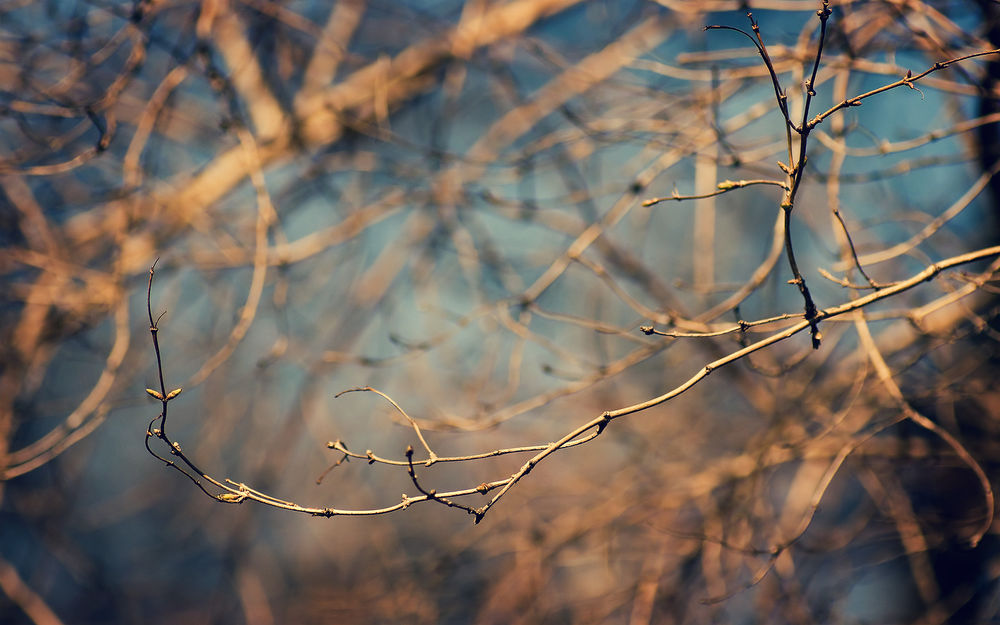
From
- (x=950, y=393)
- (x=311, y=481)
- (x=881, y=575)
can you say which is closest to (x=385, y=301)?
(x=311, y=481)

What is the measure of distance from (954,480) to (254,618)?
140 inches

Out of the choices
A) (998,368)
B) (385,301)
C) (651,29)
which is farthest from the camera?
(385,301)

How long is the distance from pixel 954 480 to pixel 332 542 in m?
3.60

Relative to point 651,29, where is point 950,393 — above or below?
below

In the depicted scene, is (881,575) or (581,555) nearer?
(581,555)

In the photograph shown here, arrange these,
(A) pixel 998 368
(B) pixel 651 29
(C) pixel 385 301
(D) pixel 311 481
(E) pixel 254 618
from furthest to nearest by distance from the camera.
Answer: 1. (D) pixel 311 481
2. (C) pixel 385 301
3. (E) pixel 254 618
4. (B) pixel 651 29
5. (A) pixel 998 368

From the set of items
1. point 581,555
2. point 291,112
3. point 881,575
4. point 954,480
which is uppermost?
point 291,112

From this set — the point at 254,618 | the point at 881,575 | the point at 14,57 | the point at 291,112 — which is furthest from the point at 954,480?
the point at 14,57

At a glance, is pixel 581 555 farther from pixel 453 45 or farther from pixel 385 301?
pixel 453 45

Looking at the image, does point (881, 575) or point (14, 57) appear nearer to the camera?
point (14, 57)

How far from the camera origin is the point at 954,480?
3404mm

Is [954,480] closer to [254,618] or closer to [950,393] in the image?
[950,393]

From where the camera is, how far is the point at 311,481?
4078mm

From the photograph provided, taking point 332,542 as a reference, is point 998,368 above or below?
below
